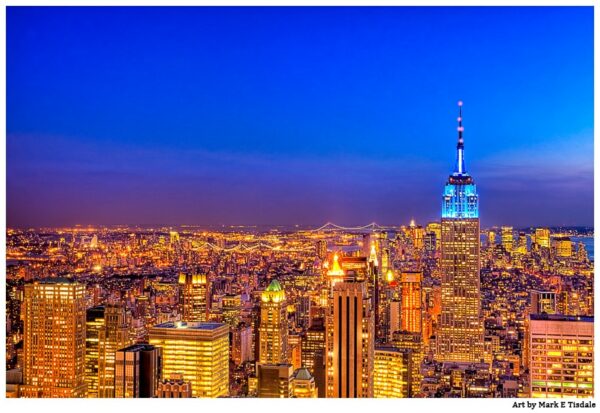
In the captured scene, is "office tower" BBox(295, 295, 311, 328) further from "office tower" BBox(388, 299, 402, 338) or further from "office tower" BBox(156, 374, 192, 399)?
"office tower" BBox(156, 374, 192, 399)

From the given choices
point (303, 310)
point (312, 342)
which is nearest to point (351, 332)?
point (312, 342)

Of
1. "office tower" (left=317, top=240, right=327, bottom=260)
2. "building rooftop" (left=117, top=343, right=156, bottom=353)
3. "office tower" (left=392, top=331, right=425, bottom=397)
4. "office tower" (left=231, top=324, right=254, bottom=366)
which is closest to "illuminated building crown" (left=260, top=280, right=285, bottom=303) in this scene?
"office tower" (left=231, top=324, right=254, bottom=366)

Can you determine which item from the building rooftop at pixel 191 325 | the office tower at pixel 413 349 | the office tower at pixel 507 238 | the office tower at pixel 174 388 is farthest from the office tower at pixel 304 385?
the office tower at pixel 507 238

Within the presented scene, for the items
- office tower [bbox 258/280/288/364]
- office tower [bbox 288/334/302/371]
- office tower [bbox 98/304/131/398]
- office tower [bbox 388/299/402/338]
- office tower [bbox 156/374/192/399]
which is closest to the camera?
office tower [bbox 156/374/192/399]

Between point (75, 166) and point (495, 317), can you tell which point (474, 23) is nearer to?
point (75, 166)

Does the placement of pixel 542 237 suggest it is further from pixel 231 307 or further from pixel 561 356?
pixel 231 307

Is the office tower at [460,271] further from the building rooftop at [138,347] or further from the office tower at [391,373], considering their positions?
the building rooftop at [138,347]
